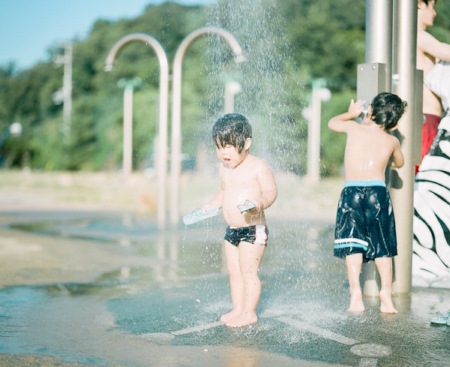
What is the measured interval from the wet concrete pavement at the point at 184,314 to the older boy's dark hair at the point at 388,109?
125cm

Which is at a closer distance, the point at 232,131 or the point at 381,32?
the point at 232,131

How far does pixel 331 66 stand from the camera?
121ft

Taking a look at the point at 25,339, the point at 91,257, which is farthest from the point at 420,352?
the point at 91,257

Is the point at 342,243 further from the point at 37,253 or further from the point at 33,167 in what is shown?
the point at 33,167

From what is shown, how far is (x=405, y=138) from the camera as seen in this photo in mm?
5195

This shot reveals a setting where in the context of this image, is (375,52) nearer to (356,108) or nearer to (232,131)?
(356,108)

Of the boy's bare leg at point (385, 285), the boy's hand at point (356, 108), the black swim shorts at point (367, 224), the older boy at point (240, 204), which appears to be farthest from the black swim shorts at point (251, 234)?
the boy's hand at point (356, 108)

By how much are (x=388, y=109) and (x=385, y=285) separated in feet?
3.83

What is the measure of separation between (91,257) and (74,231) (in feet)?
9.13

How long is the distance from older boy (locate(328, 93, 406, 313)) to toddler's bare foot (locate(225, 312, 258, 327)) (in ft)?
2.43

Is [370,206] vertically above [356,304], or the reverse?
[370,206]

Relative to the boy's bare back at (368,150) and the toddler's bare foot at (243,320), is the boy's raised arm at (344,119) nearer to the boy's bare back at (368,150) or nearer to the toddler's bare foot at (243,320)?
the boy's bare back at (368,150)

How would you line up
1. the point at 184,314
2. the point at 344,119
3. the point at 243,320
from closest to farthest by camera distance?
the point at 243,320 < the point at 184,314 < the point at 344,119

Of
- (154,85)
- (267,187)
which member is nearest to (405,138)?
(267,187)
